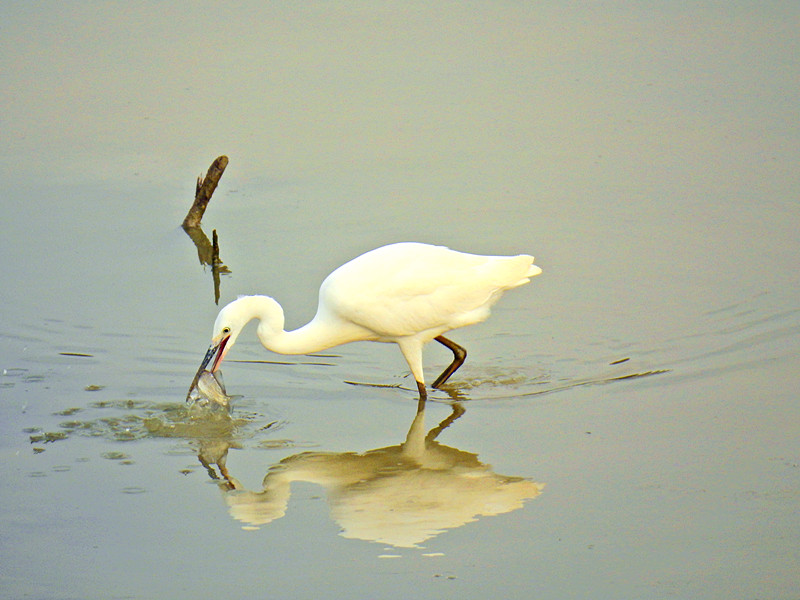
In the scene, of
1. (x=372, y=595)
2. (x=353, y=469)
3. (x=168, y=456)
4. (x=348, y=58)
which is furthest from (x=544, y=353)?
(x=348, y=58)

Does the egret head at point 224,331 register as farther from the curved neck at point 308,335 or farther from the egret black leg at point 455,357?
the egret black leg at point 455,357

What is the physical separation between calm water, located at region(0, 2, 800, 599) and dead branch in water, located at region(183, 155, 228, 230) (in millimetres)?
217

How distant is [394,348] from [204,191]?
3.49 meters

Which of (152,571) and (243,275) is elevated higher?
(243,275)

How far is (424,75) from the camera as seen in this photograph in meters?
16.9

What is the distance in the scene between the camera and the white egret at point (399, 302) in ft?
27.3

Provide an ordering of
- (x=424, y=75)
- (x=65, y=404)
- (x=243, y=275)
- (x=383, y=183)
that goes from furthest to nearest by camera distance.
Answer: (x=424, y=75) < (x=383, y=183) < (x=243, y=275) < (x=65, y=404)

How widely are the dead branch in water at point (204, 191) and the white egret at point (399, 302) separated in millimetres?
3861

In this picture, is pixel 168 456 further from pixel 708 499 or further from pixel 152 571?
pixel 708 499

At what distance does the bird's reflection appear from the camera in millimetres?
6602

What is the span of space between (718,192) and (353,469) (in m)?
6.84

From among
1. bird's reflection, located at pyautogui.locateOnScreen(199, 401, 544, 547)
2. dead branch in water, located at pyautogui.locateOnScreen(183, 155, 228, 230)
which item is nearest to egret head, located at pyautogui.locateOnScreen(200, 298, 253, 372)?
bird's reflection, located at pyautogui.locateOnScreen(199, 401, 544, 547)

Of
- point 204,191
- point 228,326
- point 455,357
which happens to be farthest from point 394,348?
point 204,191

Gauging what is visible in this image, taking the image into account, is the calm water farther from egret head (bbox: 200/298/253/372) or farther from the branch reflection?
egret head (bbox: 200/298/253/372)
